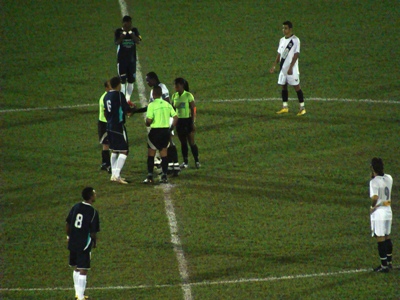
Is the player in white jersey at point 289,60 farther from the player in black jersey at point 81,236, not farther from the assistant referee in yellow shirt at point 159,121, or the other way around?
the player in black jersey at point 81,236

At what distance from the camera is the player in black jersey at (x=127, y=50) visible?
2364 cm

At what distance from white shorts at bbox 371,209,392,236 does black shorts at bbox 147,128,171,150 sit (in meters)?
5.35

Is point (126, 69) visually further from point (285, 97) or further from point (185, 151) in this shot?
point (185, 151)

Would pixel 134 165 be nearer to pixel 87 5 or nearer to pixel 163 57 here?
pixel 163 57

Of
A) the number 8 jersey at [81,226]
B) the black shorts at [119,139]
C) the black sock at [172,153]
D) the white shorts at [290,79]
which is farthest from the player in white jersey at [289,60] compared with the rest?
the number 8 jersey at [81,226]

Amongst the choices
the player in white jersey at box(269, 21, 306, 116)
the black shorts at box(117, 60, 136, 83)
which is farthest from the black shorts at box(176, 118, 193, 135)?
the black shorts at box(117, 60, 136, 83)

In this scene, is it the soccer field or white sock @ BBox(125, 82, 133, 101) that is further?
white sock @ BBox(125, 82, 133, 101)

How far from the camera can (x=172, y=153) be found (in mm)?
19938

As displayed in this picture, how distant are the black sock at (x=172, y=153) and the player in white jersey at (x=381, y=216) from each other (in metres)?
5.70

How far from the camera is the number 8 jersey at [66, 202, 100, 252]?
14.2m

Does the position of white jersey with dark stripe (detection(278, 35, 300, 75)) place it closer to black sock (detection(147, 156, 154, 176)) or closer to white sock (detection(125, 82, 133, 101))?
white sock (detection(125, 82, 133, 101))

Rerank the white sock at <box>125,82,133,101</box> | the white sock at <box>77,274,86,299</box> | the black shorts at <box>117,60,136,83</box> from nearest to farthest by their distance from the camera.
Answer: the white sock at <box>77,274,86,299</box> < the black shorts at <box>117,60,136,83</box> < the white sock at <box>125,82,133,101</box>

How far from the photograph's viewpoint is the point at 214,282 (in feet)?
49.3

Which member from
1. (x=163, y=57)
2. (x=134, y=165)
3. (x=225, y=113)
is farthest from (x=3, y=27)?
(x=134, y=165)
